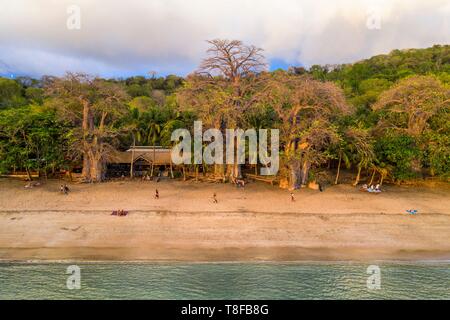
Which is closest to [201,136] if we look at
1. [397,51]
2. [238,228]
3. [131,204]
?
[131,204]

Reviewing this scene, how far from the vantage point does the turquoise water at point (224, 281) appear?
17406 mm

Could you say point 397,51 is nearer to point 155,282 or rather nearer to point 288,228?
point 288,228

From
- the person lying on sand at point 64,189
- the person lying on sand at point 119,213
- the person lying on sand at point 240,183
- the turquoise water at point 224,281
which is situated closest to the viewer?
the turquoise water at point 224,281

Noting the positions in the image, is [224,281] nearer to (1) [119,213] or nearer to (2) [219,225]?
(2) [219,225]

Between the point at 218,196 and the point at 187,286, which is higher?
the point at 218,196

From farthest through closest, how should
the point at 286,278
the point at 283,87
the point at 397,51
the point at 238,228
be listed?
the point at 397,51 < the point at 283,87 < the point at 238,228 < the point at 286,278

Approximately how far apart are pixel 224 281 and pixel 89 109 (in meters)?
19.9

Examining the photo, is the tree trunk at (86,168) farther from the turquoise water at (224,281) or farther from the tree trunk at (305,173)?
the tree trunk at (305,173)

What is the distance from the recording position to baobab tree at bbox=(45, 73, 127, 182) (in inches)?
1228

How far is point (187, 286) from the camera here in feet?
58.4

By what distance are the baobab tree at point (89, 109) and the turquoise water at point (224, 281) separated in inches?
537

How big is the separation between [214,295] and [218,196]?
11595mm

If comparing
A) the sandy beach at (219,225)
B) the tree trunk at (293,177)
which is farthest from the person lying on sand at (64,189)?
the tree trunk at (293,177)

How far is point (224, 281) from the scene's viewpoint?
1822 centimetres
